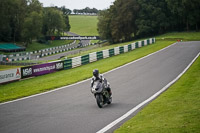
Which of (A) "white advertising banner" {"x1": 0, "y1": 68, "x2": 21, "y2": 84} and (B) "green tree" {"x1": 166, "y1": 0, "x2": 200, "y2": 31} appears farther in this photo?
(B) "green tree" {"x1": 166, "y1": 0, "x2": 200, "y2": 31}

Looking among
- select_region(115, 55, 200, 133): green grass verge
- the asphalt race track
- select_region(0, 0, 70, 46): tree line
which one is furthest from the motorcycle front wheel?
select_region(0, 0, 70, 46): tree line

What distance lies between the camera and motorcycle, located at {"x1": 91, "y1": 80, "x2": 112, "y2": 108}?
12.6 metres

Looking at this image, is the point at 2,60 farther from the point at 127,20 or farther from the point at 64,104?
the point at 64,104

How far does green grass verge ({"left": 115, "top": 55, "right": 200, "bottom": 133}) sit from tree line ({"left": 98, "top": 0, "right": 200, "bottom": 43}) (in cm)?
6568

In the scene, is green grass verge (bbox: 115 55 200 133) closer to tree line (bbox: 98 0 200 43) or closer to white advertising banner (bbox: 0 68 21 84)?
white advertising banner (bbox: 0 68 21 84)

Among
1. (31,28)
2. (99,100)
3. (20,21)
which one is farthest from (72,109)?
(20,21)

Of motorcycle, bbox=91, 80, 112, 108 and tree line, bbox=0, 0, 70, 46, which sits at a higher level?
tree line, bbox=0, 0, 70, 46

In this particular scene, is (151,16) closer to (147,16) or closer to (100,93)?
(147,16)

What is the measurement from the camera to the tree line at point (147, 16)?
76.3 metres

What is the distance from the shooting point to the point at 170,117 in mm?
9781

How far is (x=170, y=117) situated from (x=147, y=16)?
72142 mm

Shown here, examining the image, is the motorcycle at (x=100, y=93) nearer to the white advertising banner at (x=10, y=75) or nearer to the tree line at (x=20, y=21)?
the white advertising banner at (x=10, y=75)

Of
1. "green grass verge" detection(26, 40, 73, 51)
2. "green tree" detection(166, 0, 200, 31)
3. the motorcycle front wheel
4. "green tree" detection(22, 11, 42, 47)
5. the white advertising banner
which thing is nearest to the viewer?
the motorcycle front wheel

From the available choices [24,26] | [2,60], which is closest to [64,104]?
[2,60]
